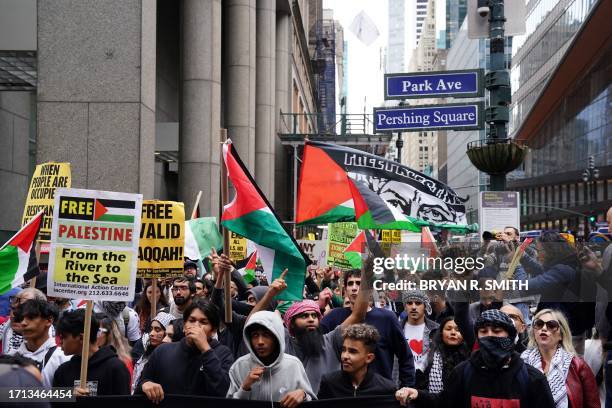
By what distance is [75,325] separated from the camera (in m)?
5.86

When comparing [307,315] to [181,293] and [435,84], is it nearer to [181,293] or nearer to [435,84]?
[181,293]

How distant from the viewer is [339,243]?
1254cm

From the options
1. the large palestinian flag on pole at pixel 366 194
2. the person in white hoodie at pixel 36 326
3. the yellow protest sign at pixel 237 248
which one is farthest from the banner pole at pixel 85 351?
the yellow protest sign at pixel 237 248

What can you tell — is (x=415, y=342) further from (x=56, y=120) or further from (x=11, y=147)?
(x=11, y=147)

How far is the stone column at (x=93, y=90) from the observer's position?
14789 mm

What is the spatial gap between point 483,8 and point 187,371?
839 centimetres

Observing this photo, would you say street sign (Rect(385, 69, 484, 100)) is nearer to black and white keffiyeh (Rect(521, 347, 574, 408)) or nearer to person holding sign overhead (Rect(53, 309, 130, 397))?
black and white keffiyeh (Rect(521, 347, 574, 408))

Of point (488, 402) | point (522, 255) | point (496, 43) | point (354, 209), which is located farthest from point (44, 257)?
point (488, 402)

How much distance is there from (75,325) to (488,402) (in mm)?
2876

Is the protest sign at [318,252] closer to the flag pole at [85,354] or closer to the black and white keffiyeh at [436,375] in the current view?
the black and white keffiyeh at [436,375]

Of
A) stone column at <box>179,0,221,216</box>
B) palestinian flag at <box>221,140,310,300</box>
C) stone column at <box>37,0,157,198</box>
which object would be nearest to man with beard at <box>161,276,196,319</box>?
palestinian flag at <box>221,140,310,300</box>

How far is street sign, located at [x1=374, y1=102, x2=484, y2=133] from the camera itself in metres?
12.2

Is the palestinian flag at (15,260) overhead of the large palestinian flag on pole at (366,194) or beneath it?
beneath

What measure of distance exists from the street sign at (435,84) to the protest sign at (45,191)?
15.7ft
